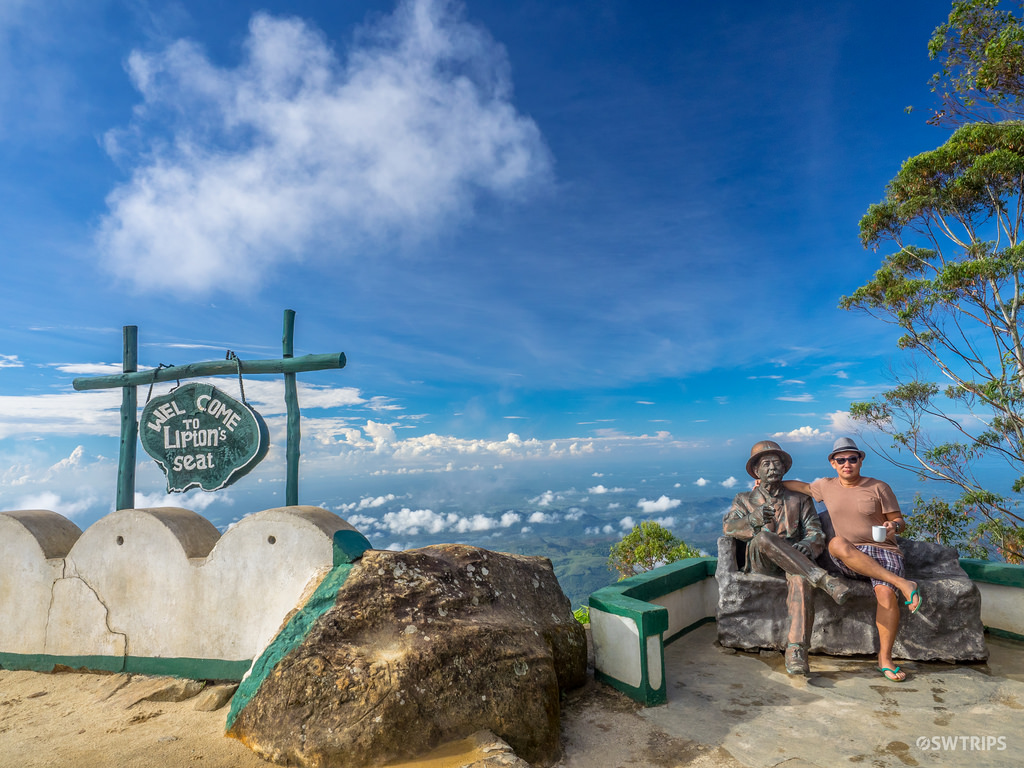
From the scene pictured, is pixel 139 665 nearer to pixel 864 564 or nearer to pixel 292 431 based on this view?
pixel 292 431

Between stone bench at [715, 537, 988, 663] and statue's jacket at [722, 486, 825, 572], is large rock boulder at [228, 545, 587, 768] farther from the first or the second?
statue's jacket at [722, 486, 825, 572]

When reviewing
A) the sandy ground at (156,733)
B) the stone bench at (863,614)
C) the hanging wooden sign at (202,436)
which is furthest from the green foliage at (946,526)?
the hanging wooden sign at (202,436)

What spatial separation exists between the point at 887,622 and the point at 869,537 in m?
0.65

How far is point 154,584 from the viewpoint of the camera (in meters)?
5.14

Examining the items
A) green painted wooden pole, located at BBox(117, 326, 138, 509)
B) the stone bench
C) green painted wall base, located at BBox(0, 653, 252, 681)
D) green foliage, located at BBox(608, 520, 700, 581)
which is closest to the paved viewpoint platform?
the stone bench

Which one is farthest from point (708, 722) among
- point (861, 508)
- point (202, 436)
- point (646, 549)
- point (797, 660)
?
point (646, 549)

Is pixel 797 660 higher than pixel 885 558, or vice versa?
pixel 885 558

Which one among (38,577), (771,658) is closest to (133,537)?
(38,577)

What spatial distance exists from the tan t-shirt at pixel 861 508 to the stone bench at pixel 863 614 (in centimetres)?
37

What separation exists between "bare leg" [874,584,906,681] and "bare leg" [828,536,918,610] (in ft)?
0.21

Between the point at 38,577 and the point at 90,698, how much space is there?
1467 millimetres

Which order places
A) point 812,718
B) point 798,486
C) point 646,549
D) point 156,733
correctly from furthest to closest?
point 646,549
point 798,486
point 156,733
point 812,718

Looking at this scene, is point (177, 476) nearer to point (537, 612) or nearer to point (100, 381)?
point (100, 381)

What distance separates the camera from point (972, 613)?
4539 mm
